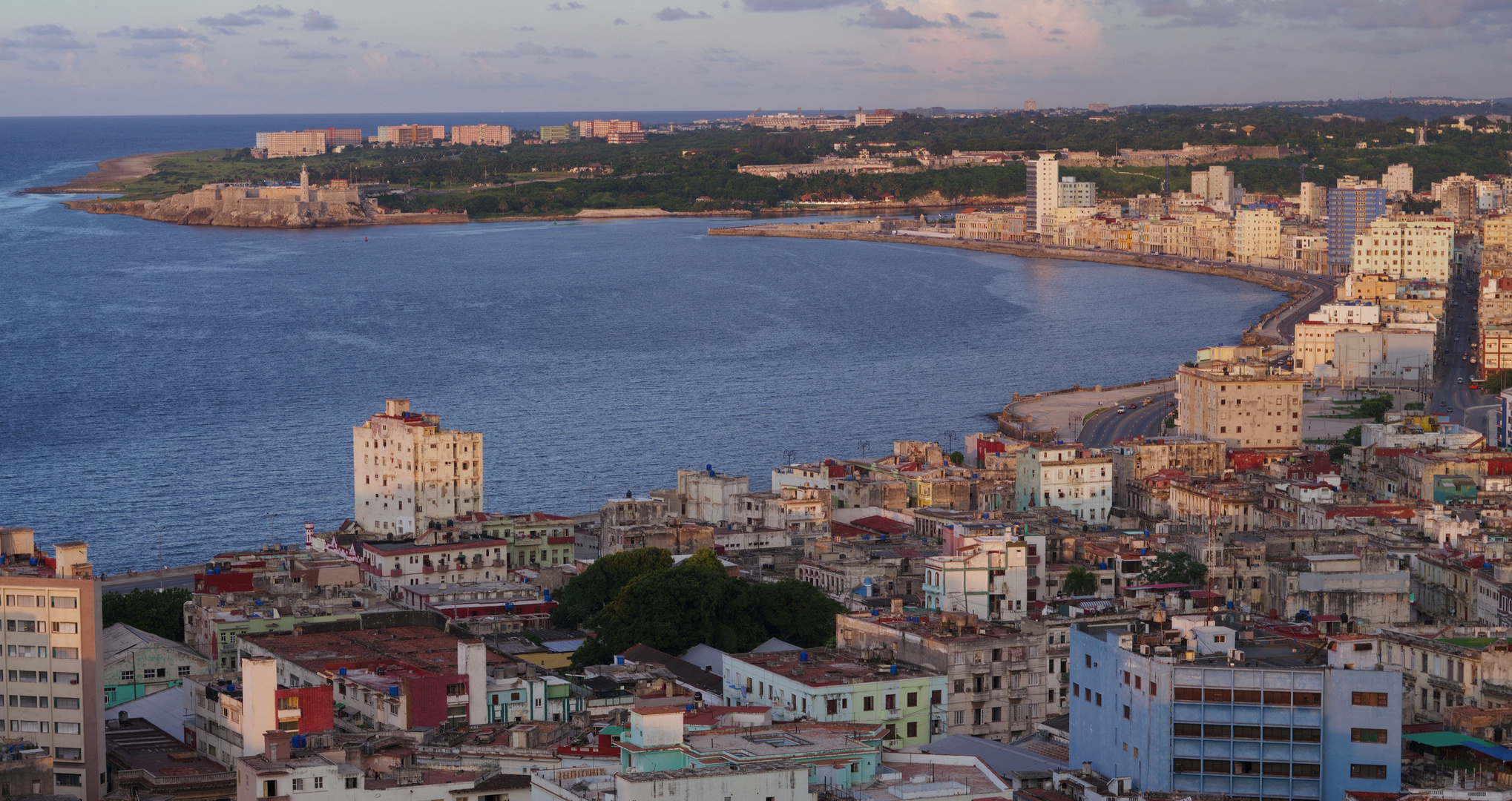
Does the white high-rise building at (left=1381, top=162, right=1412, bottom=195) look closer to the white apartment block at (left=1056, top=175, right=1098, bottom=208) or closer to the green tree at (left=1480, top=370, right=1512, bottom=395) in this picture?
the white apartment block at (left=1056, top=175, right=1098, bottom=208)

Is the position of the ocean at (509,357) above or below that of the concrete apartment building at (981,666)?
below

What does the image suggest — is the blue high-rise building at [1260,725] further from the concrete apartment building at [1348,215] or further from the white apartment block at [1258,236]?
the white apartment block at [1258,236]

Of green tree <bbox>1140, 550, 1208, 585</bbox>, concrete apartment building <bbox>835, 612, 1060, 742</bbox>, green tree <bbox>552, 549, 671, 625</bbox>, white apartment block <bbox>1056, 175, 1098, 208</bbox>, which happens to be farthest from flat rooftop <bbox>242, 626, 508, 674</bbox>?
white apartment block <bbox>1056, 175, 1098, 208</bbox>

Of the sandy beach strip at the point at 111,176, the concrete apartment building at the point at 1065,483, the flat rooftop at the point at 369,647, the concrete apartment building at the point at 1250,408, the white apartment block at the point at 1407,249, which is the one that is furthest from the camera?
the sandy beach strip at the point at 111,176

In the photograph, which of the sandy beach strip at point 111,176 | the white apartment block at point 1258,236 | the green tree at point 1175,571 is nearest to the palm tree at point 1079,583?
the green tree at point 1175,571

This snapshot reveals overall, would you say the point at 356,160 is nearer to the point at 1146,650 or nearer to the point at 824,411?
the point at 824,411

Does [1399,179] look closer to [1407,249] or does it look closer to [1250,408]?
[1407,249]
